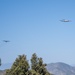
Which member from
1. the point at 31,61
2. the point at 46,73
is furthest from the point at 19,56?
the point at 46,73

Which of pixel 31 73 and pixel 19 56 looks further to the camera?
pixel 19 56

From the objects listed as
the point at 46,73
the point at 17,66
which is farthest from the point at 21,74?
the point at 46,73

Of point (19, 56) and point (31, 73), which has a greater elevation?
point (19, 56)

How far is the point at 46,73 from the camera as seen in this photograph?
80.1 meters

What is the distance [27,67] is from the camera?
7819 cm

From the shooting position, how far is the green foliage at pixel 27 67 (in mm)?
77062

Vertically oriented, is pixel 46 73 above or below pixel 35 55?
below

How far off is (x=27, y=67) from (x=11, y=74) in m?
5.35

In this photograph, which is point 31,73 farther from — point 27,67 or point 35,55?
point 35,55

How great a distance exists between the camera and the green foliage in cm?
7706

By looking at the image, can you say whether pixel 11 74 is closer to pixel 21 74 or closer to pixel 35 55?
pixel 21 74

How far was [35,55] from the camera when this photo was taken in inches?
3312

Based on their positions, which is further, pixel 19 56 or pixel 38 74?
pixel 19 56

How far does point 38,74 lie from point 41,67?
16.2ft
